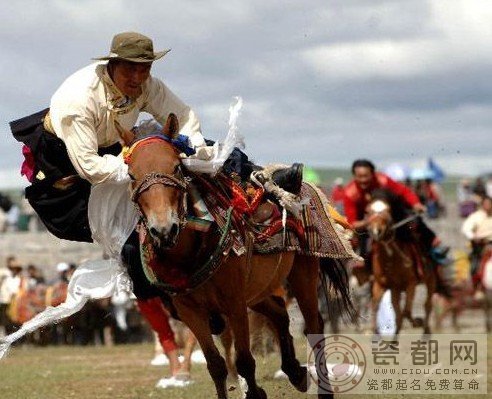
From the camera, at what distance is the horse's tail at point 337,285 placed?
1211 centimetres

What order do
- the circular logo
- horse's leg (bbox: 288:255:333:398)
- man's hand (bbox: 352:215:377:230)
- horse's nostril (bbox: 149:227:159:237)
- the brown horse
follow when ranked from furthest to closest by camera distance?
the brown horse, man's hand (bbox: 352:215:377:230), horse's leg (bbox: 288:255:333:398), the circular logo, horse's nostril (bbox: 149:227:159:237)

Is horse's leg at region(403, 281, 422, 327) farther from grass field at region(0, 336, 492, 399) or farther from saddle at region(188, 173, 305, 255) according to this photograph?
saddle at region(188, 173, 305, 255)

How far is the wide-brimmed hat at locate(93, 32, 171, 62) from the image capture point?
929cm

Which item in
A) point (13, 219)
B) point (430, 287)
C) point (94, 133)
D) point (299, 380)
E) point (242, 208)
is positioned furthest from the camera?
point (13, 219)

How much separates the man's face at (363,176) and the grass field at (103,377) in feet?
7.69

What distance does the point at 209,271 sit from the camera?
9.27 m

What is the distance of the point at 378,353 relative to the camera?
51.0 feet

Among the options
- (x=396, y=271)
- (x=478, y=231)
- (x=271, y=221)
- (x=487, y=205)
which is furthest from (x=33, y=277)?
(x=271, y=221)

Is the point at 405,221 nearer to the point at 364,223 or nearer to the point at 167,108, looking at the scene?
the point at 364,223

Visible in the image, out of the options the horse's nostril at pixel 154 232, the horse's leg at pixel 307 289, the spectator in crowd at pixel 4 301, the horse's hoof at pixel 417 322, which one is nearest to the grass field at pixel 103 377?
the horse's leg at pixel 307 289

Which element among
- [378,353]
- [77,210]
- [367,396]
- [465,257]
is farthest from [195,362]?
[465,257]

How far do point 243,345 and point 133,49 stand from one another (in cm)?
231

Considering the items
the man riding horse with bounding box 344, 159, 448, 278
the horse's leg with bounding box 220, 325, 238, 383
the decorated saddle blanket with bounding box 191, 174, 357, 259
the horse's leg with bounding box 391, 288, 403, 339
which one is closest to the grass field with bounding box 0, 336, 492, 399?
the horse's leg with bounding box 220, 325, 238, 383

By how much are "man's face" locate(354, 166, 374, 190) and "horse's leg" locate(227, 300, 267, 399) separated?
8097 mm
